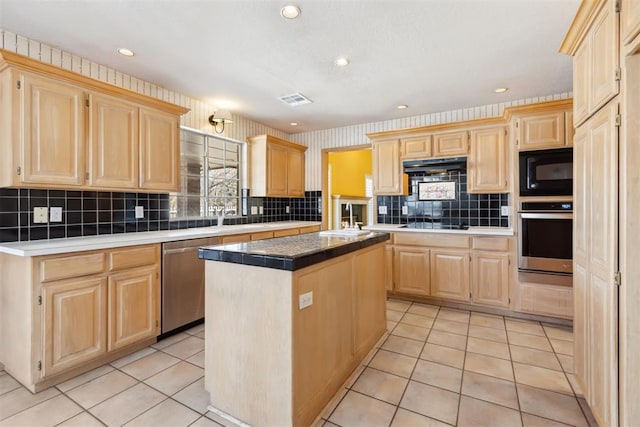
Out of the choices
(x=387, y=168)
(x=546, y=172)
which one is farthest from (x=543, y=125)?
(x=387, y=168)

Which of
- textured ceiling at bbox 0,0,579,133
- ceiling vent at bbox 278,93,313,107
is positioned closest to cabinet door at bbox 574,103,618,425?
textured ceiling at bbox 0,0,579,133

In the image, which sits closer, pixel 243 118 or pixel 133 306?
pixel 133 306

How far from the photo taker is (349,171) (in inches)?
260

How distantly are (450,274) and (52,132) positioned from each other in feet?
13.2

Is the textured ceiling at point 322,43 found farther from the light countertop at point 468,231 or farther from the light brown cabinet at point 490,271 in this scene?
the light brown cabinet at point 490,271

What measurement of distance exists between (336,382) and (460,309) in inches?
89.7

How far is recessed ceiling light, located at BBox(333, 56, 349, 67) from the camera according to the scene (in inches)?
104

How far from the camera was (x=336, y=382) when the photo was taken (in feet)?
6.26

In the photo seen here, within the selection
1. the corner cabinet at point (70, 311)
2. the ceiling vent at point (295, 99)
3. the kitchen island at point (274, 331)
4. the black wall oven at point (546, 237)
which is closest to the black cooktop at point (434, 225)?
the black wall oven at point (546, 237)

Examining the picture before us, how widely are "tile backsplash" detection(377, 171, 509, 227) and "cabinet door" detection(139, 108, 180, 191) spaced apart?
290cm

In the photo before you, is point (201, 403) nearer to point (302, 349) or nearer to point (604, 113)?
point (302, 349)

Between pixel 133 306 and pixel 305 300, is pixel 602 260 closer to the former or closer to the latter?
pixel 305 300

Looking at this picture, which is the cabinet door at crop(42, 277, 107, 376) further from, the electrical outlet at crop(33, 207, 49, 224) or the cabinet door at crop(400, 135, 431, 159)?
the cabinet door at crop(400, 135, 431, 159)

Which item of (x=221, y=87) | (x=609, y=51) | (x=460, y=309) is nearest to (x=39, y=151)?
(x=221, y=87)
